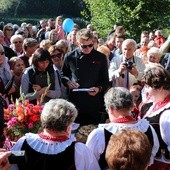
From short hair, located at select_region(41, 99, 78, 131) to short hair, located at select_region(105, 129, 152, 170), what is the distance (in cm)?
57

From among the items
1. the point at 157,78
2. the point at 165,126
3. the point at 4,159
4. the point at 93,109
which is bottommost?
the point at 93,109

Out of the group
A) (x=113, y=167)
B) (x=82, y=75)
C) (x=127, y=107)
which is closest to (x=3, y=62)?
(x=82, y=75)

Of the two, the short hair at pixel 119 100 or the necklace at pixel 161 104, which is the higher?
the short hair at pixel 119 100

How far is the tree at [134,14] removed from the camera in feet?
52.7

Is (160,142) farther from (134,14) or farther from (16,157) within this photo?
(134,14)

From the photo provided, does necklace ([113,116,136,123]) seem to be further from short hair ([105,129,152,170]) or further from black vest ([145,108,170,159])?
short hair ([105,129,152,170])

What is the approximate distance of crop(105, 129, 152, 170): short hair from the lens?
235cm

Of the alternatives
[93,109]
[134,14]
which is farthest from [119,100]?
[134,14]

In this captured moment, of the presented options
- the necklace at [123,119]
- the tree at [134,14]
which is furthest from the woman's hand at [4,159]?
the tree at [134,14]

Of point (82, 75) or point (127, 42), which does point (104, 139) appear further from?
point (127, 42)

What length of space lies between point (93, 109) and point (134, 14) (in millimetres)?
11033

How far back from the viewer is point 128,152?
7.81ft

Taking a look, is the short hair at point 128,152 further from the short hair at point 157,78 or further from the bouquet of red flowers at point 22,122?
the bouquet of red flowers at point 22,122

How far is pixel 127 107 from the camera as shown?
336 cm
